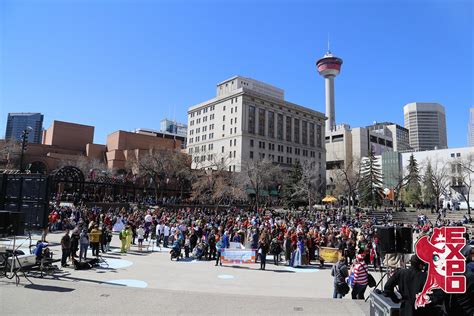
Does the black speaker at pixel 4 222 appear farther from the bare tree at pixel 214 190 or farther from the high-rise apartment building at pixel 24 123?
the high-rise apartment building at pixel 24 123

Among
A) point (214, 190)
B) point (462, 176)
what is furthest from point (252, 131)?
point (462, 176)

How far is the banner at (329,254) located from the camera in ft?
60.3

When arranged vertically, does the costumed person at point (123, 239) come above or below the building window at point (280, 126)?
below

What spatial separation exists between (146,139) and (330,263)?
81.3 m

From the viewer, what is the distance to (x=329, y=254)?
1858 centimetres

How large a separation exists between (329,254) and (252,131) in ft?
284

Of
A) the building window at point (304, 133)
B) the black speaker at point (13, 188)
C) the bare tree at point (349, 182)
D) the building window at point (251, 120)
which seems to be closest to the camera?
the black speaker at point (13, 188)

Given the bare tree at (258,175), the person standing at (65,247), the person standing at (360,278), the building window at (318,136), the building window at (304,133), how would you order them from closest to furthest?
the person standing at (360,278), the person standing at (65,247), the bare tree at (258,175), the building window at (304,133), the building window at (318,136)

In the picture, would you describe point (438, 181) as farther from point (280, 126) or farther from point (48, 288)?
point (48, 288)

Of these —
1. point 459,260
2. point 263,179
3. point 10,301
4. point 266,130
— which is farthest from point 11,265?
point 266,130

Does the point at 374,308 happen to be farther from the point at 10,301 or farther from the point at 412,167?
the point at 412,167

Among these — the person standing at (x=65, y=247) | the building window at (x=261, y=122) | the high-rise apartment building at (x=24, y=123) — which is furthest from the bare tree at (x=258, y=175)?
the high-rise apartment building at (x=24, y=123)

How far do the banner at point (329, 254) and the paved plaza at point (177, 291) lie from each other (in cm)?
202

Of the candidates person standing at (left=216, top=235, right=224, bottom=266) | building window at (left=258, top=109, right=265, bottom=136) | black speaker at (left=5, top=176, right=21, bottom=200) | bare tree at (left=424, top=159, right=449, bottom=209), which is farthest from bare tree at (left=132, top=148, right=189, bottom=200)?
bare tree at (left=424, top=159, right=449, bottom=209)
